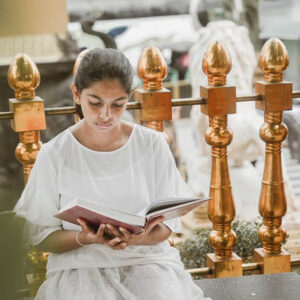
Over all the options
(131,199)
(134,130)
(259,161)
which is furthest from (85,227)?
(259,161)

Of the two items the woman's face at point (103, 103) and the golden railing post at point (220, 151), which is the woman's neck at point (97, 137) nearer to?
the woman's face at point (103, 103)

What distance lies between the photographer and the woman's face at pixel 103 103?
58.4 inches

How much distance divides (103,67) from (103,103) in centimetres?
9

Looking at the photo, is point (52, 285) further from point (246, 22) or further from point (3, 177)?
point (246, 22)

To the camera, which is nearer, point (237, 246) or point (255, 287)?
point (255, 287)

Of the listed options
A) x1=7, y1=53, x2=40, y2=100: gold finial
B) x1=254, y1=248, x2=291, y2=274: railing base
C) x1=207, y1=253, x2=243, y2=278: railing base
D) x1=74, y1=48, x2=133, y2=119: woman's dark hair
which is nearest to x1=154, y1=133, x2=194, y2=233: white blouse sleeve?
x1=74, y1=48, x2=133, y2=119: woman's dark hair

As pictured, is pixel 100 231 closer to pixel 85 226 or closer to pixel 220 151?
pixel 85 226

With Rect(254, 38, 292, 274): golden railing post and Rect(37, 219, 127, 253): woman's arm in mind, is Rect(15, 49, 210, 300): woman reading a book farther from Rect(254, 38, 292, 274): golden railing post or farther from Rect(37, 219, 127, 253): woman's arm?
Rect(254, 38, 292, 274): golden railing post

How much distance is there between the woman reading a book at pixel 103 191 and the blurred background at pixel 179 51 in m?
0.13

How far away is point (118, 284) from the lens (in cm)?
152

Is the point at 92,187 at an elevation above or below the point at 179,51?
below

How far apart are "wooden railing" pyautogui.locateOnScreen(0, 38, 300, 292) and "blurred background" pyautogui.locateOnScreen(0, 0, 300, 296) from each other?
103 mm

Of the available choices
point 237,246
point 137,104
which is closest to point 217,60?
point 137,104

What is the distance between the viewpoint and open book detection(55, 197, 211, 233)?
4.24 ft
